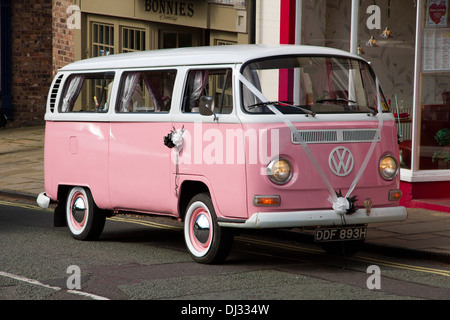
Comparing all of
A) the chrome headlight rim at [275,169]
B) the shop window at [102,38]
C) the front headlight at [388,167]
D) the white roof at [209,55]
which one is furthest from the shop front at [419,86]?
the shop window at [102,38]

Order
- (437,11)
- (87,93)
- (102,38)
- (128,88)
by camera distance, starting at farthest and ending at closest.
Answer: (102,38) < (437,11) < (87,93) < (128,88)

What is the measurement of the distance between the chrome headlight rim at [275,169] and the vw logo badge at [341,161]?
0.44 meters

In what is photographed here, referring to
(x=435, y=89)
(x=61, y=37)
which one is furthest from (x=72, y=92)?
(x=61, y=37)

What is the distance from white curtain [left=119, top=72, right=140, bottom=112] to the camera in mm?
10133

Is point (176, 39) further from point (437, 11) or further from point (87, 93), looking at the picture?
point (87, 93)

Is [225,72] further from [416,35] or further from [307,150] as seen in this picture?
[416,35]

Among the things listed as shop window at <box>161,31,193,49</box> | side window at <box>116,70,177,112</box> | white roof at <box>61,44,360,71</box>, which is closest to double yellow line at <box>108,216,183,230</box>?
side window at <box>116,70,177,112</box>

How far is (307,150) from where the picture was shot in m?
8.65

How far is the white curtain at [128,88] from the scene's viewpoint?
33.2 feet

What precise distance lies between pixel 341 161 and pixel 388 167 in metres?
0.61

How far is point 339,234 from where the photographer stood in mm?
8812

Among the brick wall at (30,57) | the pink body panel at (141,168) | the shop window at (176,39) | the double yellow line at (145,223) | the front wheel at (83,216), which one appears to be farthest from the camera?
the brick wall at (30,57)

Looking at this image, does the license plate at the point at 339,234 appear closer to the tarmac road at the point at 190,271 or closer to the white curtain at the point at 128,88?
the tarmac road at the point at 190,271

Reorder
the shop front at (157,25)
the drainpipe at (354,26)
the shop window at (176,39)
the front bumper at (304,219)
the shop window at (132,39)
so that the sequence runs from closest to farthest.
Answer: the front bumper at (304,219), the drainpipe at (354,26), the shop front at (157,25), the shop window at (176,39), the shop window at (132,39)
